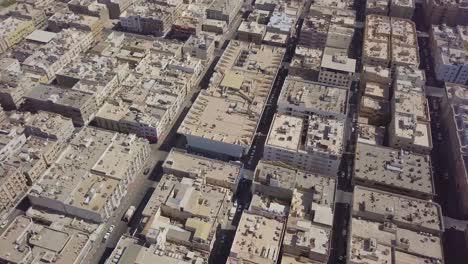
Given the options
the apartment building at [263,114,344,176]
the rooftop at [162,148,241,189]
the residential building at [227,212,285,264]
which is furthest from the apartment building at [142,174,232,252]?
the apartment building at [263,114,344,176]

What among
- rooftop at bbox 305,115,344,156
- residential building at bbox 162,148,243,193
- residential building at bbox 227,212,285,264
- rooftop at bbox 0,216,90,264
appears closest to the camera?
residential building at bbox 227,212,285,264

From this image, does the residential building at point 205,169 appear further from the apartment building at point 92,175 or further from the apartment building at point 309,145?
the apartment building at point 309,145

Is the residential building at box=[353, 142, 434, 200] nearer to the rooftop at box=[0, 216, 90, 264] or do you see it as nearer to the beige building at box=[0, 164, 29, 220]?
the rooftop at box=[0, 216, 90, 264]

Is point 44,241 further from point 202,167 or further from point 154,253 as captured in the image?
point 202,167

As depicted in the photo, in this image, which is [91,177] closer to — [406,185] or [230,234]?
[230,234]

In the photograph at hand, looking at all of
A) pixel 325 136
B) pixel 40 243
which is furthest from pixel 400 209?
pixel 40 243

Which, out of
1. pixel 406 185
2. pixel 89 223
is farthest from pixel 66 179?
pixel 406 185

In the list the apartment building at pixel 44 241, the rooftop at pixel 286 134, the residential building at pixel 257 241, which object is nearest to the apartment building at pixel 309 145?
the rooftop at pixel 286 134
